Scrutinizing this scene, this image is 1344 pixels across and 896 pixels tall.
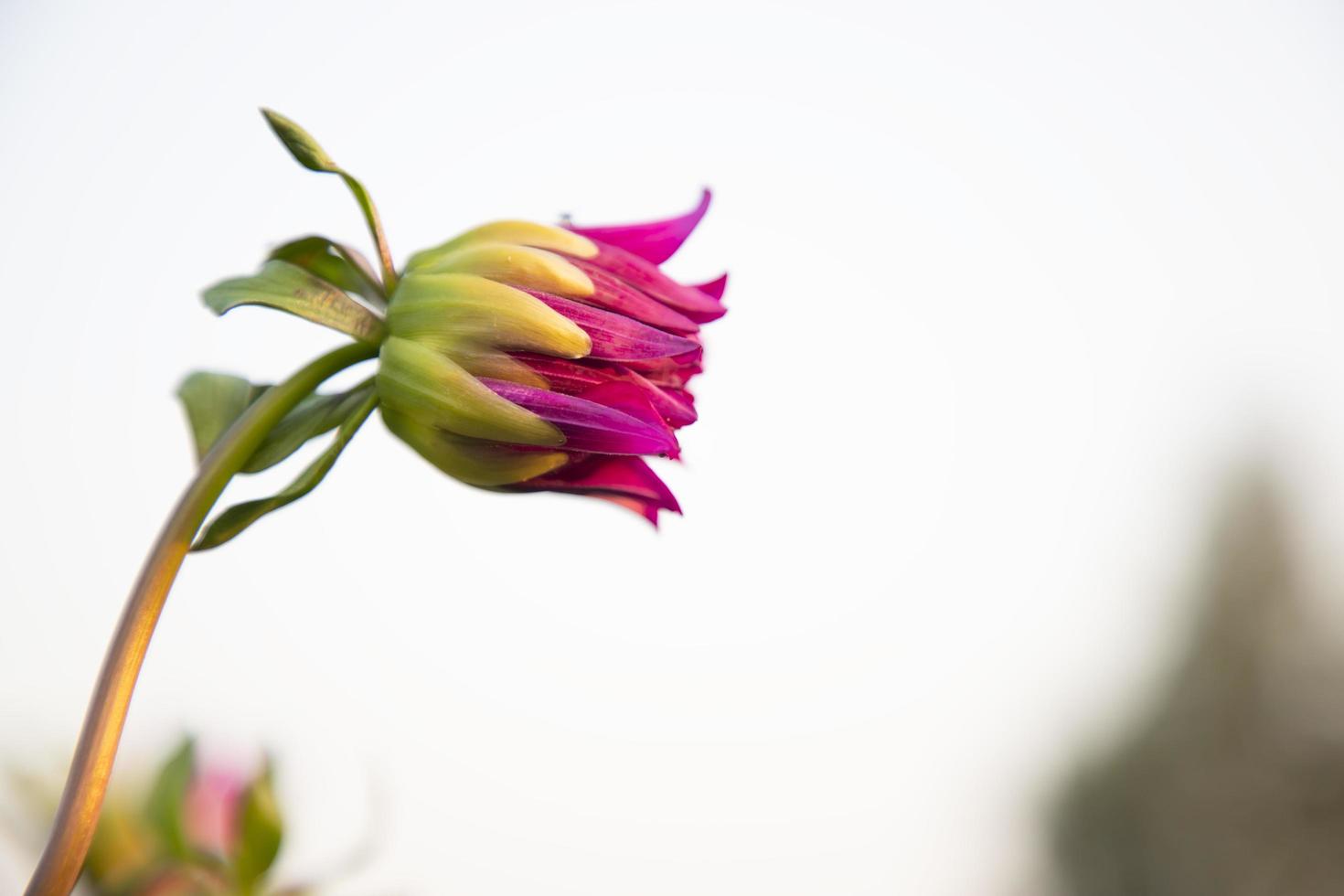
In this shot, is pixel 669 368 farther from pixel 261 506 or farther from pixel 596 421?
pixel 261 506

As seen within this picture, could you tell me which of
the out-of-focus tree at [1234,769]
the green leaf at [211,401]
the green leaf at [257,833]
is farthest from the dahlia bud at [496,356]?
the out-of-focus tree at [1234,769]

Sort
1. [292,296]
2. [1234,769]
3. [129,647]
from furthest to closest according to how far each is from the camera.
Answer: [1234,769], [292,296], [129,647]

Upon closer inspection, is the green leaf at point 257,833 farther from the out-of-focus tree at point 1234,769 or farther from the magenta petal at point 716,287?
the out-of-focus tree at point 1234,769

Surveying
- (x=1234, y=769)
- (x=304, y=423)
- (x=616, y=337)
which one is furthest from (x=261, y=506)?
(x=1234, y=769)

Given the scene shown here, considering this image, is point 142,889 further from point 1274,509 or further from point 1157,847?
point 1274,509

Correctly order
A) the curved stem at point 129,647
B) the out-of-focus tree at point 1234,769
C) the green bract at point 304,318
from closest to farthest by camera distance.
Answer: the curved stem at point 129,647 → the green bract at point 304,318 → the out-of-focus tree at point 1234,769

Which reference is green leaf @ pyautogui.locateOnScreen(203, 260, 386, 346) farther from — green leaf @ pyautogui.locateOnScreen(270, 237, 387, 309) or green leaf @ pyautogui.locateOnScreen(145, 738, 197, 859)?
green leaf @ pyautogui.locateOnScreen(145, 738, 197, 859)
